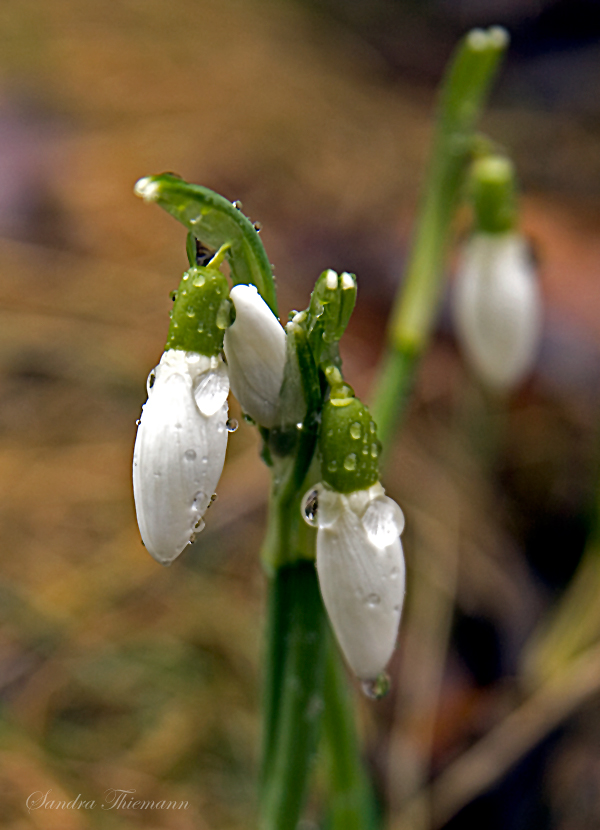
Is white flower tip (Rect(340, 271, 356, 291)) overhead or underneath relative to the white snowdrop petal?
overhead

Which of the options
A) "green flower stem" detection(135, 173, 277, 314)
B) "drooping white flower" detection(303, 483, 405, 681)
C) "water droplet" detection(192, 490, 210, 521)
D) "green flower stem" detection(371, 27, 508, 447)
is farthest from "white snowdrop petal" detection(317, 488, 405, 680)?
"green flower stem" detection(371, 27, 508, 447)

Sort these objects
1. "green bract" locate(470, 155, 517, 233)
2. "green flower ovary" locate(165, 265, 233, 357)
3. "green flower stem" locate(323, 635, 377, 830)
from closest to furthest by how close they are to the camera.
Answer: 1. "green flower ovary" locate(165, 265, 233, 357)
2. "green flower stem" locate(323, 635, 377, 830)
3. "green bract" locate(470, 155, 517, 233)

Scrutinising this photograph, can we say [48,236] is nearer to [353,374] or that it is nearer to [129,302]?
[129,302]

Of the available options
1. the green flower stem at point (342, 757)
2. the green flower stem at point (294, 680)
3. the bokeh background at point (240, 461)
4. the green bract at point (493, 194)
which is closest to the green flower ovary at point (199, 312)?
the green flower stem at point (294, 680)

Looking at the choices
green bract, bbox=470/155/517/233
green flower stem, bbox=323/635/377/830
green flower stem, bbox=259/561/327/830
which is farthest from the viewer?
green bract, bbox=470/155/517/233

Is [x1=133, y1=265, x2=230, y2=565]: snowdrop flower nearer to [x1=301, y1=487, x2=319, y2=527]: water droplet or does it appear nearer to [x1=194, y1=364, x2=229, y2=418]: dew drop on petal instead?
[x1=194, y1=364, x2=229, y2=418]: dew drop on petal

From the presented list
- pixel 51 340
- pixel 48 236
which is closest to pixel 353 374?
pixel 51 340
